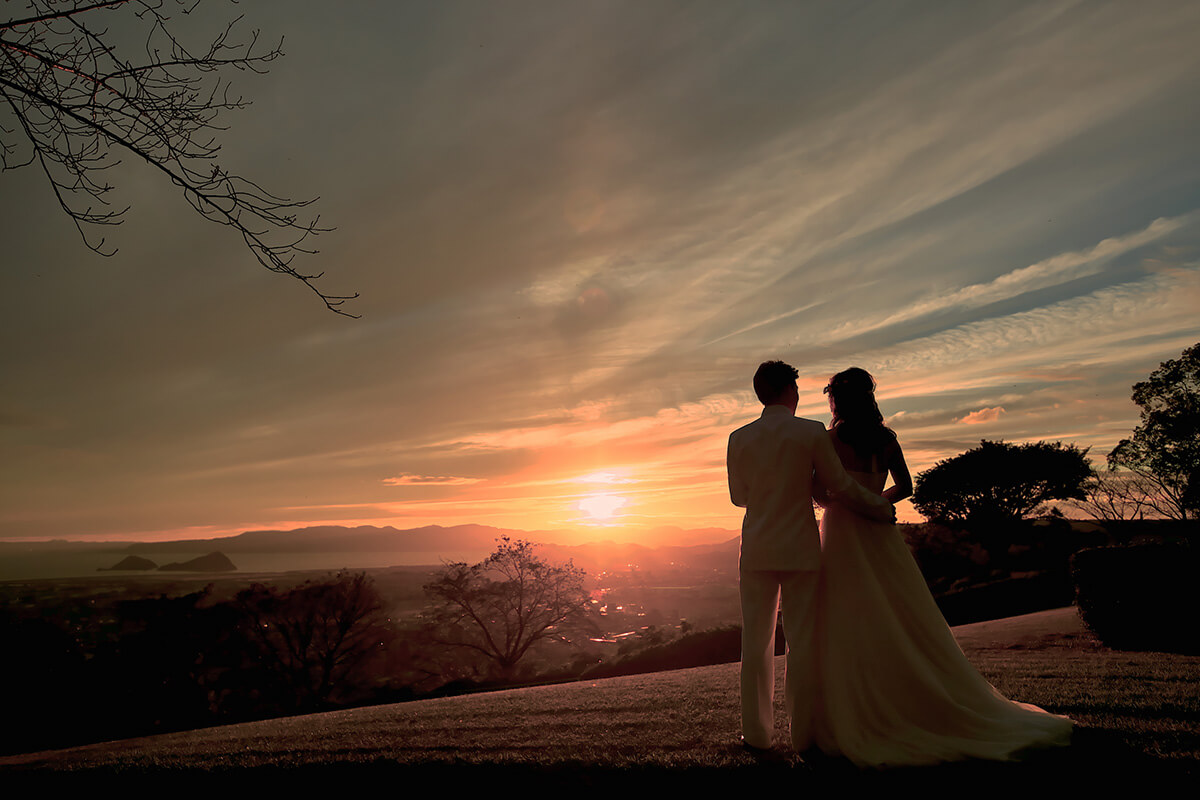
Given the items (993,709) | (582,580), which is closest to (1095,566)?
→ (993,709)

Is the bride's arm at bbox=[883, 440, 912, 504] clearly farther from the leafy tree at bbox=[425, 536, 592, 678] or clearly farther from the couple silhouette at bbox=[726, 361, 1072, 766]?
the leafy tree at bbox=[425, 536, 592, 678]

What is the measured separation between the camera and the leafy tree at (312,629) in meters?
47.0

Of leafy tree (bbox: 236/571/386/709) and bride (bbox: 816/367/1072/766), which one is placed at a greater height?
bride (bbox: 816/367/1072/766)

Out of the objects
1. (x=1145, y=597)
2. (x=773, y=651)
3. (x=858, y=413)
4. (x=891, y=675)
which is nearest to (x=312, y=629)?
(x=1145, y=597)

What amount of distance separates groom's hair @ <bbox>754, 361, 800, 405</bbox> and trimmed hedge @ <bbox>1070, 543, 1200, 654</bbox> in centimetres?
1077

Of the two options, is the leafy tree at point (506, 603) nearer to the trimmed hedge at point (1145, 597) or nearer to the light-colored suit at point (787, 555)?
the trimmed hedge at point (1145, 597)

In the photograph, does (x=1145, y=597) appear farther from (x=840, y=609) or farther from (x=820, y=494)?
(x=820, y=494)

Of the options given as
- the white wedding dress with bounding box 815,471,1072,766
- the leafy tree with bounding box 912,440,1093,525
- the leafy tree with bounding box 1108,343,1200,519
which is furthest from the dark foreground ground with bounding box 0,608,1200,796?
the leafy tree with bounding box 912,440,1093,525

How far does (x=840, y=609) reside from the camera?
4812 millimetres

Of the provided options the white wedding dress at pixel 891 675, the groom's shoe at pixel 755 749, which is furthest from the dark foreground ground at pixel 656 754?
the white wedding dress at pixel 891 675

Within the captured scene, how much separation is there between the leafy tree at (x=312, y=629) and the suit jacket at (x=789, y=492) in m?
50.1

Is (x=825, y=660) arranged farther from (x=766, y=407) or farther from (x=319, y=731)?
(x=319, y=731)

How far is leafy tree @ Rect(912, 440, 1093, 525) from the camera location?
44.7m

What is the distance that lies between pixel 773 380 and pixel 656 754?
3.11 metres
